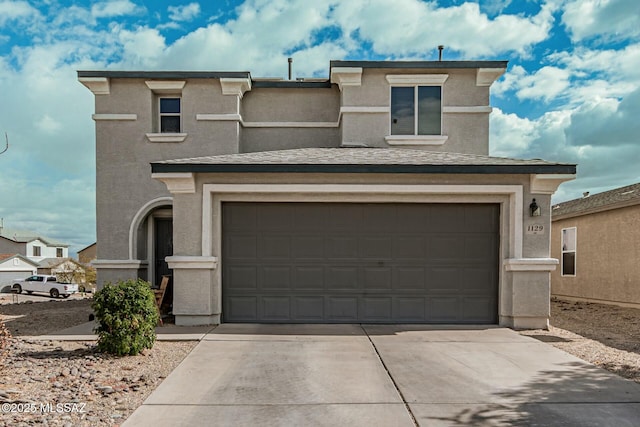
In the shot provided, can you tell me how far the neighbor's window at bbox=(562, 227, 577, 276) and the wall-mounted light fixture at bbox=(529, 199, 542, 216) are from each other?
7.72 metres

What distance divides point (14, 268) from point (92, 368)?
51.0 m

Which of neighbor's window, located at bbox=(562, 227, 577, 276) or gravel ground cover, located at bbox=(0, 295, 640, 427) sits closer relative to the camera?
gravel ground cover, located at bbox=(0, 295, 640, 427)

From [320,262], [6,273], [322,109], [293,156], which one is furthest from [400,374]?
[6,273]

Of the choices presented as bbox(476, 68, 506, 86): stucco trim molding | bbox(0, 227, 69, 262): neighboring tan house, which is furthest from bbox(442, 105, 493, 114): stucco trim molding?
bbox(0, 227, 69, 262): neighboring tan house

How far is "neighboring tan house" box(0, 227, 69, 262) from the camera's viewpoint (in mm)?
54375

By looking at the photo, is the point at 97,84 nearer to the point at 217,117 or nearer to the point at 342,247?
the point at 217,117

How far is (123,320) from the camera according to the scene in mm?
6496

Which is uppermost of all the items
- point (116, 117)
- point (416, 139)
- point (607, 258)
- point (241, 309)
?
point (116, 117)

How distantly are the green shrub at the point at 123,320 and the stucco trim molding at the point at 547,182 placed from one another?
761 centimetres

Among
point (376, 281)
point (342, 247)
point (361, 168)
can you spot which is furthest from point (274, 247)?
point (361, 168)

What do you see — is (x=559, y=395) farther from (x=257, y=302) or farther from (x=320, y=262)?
(x=257, y=302)

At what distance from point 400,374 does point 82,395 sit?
3.90 metres

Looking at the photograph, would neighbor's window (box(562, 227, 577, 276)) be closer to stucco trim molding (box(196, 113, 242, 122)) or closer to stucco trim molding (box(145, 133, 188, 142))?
stucco trim molding (box(196, 113, 242, 122))

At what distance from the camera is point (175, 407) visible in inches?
188
